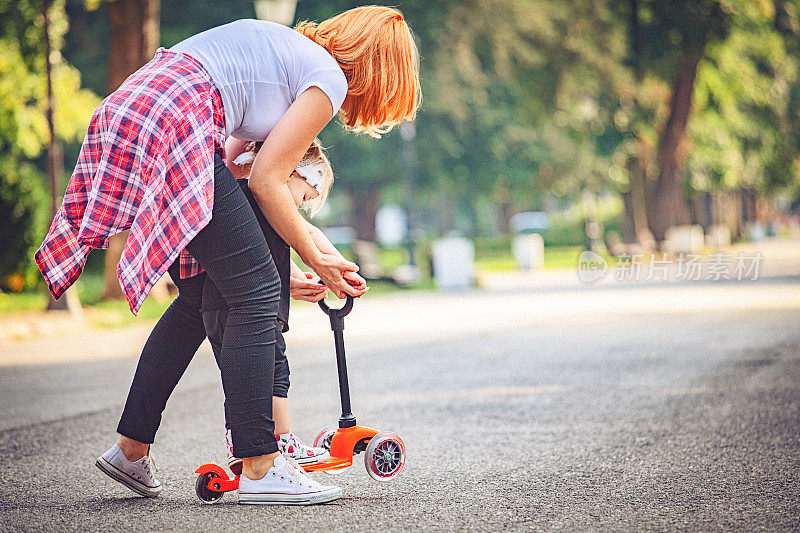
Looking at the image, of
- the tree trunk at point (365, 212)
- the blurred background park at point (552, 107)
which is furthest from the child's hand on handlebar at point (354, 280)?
the tree trunk at point (365, 212)

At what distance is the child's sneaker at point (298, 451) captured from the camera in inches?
133

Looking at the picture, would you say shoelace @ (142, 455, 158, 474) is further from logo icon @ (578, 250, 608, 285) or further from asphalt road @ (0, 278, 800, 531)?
logo icon @ (578, 250, 608, 285)

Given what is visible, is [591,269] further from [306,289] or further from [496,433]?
[306,289]

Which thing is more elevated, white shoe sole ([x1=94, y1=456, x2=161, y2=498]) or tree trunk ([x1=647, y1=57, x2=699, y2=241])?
tree trunk ([x1=647, y1=57, x2=699, y2=241])

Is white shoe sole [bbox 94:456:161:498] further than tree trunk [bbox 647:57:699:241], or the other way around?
tree trunk [bbox 647:57:699:241]

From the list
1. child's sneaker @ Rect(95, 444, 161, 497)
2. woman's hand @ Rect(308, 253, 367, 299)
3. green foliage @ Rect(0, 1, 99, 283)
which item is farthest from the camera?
green foliage @ Rect(0, 1, 99, 283)

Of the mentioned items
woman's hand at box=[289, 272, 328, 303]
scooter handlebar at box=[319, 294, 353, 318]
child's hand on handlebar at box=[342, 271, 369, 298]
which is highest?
child's hand on handlebar at box=[342, 271, 369, 298]

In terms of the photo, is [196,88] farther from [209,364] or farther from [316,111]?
[209,364]

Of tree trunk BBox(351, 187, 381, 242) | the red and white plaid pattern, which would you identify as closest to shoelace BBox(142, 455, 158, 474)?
the red and white plaid pattern

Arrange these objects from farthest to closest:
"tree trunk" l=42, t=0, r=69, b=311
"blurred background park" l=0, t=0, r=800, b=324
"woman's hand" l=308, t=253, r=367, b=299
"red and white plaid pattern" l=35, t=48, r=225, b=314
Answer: "blurred background park" l=0, t=0, r=800, b=324, "tree trunk" l=42, t=0, r=69, b=311, "woman's hand" l=308, t=253, r=367, b=299, "red and white plaid pattern" l=35, t=48, r=225, b=314

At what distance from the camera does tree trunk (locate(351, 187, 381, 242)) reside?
109ft

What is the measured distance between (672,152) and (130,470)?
2661 centimetres

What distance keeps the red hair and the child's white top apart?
0.39 ft

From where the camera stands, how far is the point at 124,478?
132 inches
